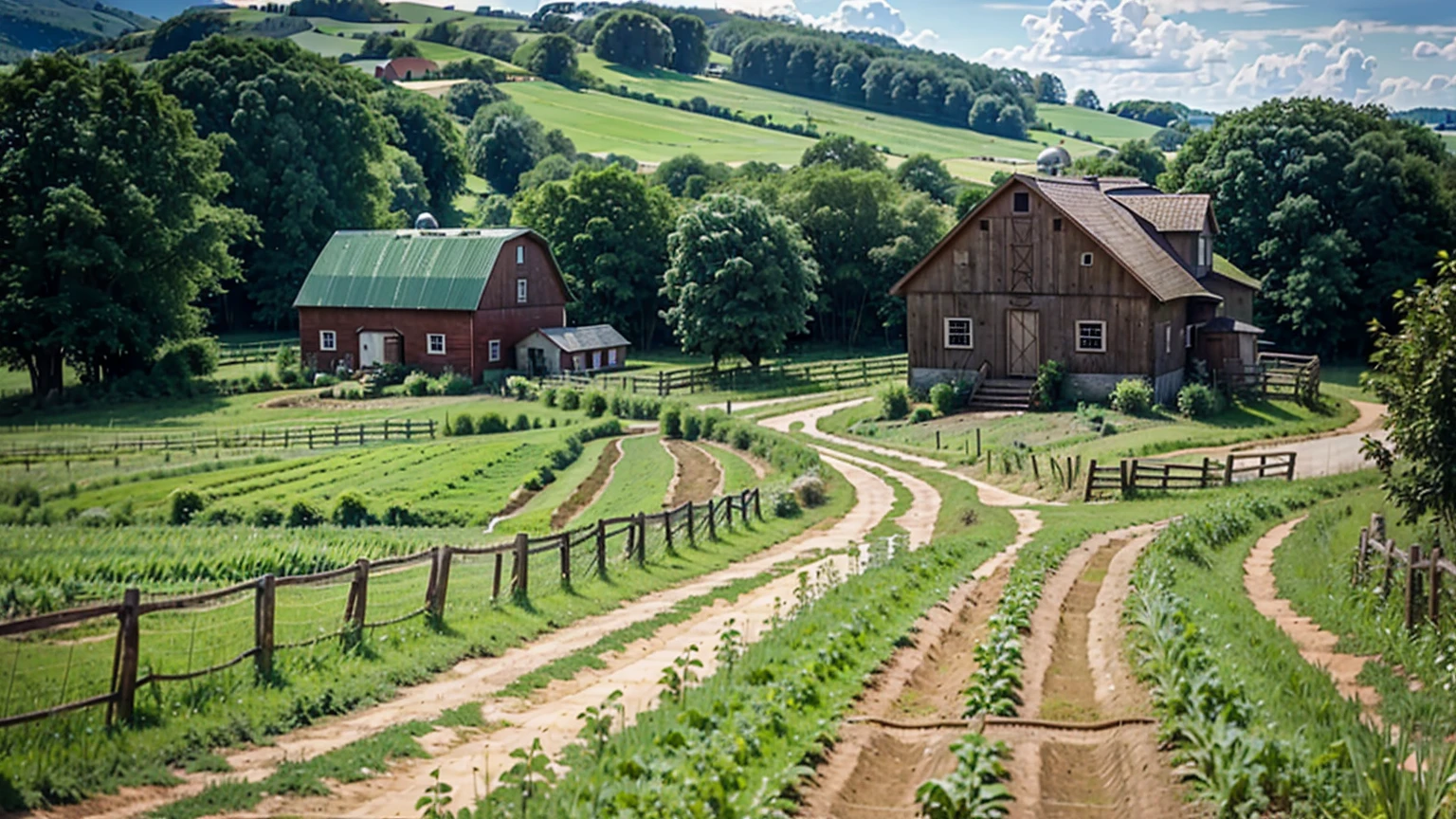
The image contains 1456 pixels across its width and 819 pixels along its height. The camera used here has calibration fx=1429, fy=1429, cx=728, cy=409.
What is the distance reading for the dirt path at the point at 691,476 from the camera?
36062mm

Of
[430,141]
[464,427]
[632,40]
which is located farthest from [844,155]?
[632,40]

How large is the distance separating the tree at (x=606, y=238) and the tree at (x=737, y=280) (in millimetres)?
11599

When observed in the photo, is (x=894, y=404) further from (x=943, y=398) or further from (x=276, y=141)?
(x=276, y=141)

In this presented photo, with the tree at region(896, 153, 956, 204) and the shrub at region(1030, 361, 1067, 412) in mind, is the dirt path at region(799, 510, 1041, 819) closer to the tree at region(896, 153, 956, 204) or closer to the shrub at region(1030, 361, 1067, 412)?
the shrub at region(1030, 361, 1067, 412)

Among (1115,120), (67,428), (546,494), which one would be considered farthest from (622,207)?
(1115,120)

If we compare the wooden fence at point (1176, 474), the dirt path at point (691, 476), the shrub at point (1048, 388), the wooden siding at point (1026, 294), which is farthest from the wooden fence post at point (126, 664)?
the wooden siding at point (1026, 294)

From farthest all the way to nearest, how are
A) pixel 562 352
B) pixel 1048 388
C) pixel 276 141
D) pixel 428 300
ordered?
pixel 276 141, pixel 428 300, pixel 562 352, pixel 1048 388

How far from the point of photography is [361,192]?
3273 inches

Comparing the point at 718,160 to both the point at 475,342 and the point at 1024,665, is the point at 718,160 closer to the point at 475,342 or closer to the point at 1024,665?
the point at 475,342

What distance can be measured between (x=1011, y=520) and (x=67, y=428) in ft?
70.4

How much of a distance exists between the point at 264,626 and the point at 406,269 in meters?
55.6

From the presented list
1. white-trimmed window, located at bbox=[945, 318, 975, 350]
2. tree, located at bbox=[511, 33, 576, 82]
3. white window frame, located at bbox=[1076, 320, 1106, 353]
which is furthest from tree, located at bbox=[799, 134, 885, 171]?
tree, located at bbox=[511, 33, 576, 82]

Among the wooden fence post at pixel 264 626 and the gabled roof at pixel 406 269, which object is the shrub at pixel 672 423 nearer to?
the gabled roof at pixel 406 269

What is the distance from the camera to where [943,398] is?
49594mm
